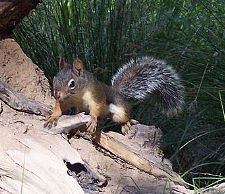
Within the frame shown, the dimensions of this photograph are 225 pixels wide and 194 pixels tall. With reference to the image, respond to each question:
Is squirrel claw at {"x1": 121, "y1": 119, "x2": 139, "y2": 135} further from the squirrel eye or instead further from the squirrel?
the squirrel eye

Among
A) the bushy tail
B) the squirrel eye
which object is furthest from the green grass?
the squirrel eye

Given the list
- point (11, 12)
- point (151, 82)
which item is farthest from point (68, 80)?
point (151, 82)

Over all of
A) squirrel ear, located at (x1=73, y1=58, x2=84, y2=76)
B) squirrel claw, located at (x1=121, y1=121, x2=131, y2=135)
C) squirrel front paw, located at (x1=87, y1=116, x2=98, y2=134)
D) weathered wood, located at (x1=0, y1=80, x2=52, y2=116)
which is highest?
squirrel ear, located at (x1=73, y1=58, x2=84, y2=76)

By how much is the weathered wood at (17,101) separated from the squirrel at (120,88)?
0.13 meters

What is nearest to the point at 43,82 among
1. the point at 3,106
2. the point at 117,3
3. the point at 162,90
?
the point at 3,106

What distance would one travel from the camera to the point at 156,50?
380cm

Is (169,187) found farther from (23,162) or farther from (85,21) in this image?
(85,21)

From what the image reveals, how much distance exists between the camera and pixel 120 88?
3568mm

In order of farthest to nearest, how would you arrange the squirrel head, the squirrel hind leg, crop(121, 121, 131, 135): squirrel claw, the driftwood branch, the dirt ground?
1. the squirrel hind leg
2. crop(121, 121, 131, 135): squirrel claw
3. the squirrel head
4. the driftwood branch
5. the dirt ground

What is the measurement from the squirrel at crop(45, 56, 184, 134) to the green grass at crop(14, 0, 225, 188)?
0.13 meters

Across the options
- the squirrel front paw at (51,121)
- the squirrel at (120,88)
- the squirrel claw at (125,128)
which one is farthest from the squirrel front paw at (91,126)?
the squirrel claw at (125,128)

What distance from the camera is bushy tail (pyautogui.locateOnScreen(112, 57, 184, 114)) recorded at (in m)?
3.46

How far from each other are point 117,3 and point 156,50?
0.37 m

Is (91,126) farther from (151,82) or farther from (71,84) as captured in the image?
(151,82)
